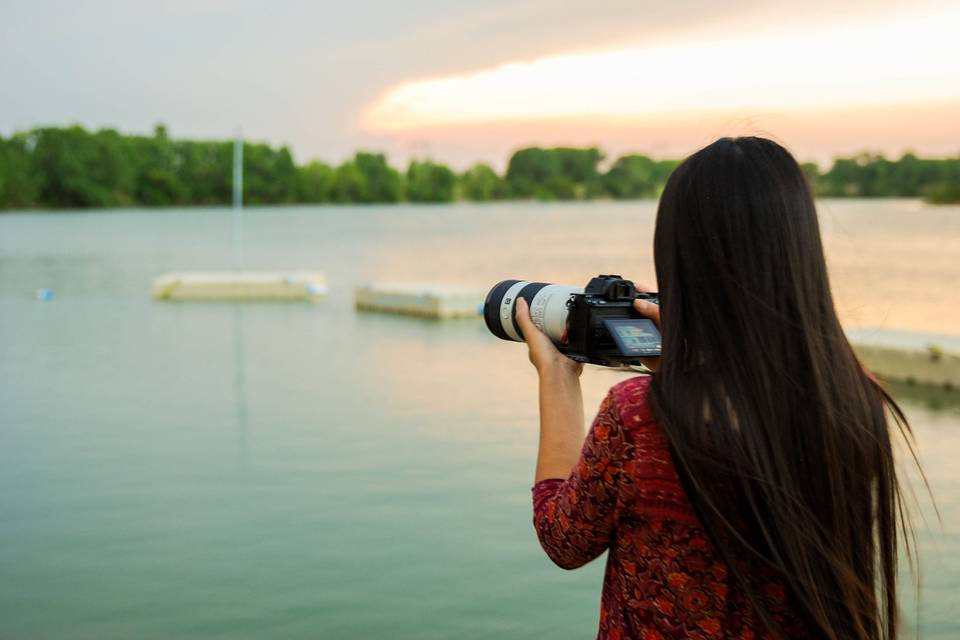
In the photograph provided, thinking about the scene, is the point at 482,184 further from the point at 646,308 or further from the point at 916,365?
the point at 646,308

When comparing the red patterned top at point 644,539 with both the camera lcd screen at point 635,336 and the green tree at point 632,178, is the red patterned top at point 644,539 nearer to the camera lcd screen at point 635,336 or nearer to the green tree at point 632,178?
the camera lcd screen at point 635,336

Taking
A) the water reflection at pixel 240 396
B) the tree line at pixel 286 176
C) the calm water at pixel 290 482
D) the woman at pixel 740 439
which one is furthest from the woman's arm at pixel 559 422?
the tree line at pixel 286 176

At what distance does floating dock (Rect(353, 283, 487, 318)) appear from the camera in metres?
19.2

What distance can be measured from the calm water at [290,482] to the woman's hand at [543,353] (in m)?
0.59

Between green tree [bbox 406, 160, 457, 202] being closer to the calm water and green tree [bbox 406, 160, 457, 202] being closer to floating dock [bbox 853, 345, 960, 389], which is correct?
the calm water

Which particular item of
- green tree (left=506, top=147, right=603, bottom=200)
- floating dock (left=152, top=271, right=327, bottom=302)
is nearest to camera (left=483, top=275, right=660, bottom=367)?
floating dock (left=152, top=271, right=327, bottom=302)

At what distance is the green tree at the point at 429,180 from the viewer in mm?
160000

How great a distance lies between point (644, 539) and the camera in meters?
1.75

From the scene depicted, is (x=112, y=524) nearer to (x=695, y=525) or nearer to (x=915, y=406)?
(x=695, y=525)

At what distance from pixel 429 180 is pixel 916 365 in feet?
492

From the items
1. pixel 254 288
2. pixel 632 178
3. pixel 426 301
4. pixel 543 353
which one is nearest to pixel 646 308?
pixel 543 353

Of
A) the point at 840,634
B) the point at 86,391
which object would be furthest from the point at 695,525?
the point at 86,391

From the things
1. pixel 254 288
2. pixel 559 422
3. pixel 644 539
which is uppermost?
pixel 559 422

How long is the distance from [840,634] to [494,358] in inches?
505
